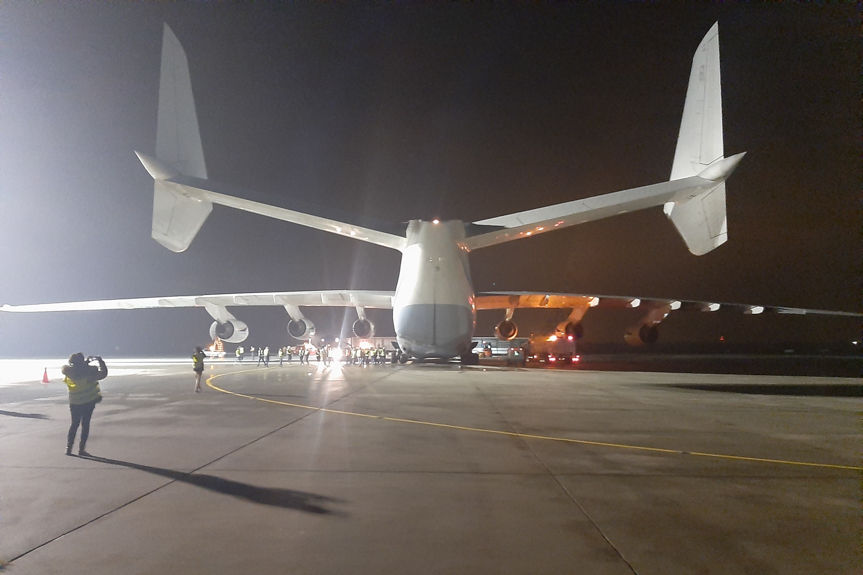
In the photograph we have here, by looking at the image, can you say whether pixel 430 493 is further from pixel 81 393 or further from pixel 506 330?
pixel 506 330

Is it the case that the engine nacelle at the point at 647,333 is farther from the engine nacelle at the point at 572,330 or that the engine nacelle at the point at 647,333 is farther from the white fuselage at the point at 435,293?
the white fuselage at the point at 435,293

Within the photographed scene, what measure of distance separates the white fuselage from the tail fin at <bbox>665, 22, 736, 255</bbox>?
7.48 meters

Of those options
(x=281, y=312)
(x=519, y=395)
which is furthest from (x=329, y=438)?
(x=281, y=312)

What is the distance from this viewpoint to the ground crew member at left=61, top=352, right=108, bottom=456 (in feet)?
22.2

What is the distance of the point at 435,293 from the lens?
19188 millimetres

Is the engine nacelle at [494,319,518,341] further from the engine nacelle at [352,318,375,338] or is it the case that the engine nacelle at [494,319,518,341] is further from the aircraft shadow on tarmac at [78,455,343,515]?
the aircraft shadow on tarmac at [78,455,343,515]

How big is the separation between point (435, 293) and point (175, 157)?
29.9 feet

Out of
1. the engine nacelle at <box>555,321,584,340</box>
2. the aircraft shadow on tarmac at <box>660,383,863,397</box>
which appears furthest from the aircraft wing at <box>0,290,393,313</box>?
the aircraft shadow on tarmac at <box>660,383,863,397</box>

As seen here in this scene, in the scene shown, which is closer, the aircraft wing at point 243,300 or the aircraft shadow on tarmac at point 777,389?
the aircraft shadow on tarmac at point 777,389

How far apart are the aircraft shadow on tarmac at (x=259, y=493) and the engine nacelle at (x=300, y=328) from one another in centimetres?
2435

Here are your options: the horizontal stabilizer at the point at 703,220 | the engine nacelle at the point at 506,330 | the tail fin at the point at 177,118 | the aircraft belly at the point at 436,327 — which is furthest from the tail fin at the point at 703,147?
the engine nacelle at the point at 506,330

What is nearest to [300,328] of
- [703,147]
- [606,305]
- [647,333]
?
[606,305]

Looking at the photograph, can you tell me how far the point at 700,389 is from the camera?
53.4 feet

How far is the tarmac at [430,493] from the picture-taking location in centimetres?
368
